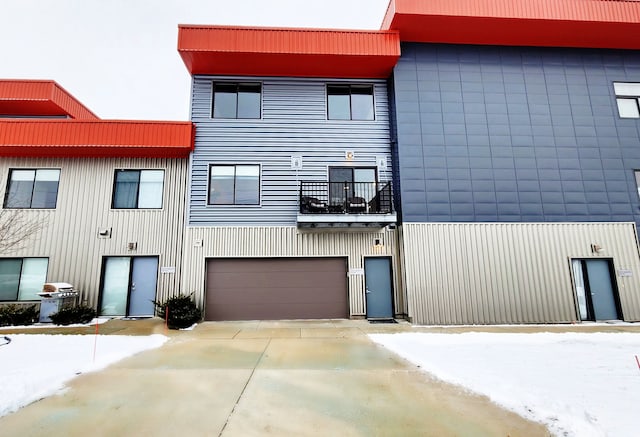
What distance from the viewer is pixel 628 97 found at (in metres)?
11.2

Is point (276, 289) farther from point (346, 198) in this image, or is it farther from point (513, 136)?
point (513, 136)

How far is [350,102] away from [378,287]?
265 inches

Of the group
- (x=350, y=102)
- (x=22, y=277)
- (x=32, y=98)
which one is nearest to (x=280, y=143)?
(x=350, y=102)

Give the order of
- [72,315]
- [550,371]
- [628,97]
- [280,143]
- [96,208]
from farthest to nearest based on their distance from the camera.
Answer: [628,97] < [280,143] < [96,208] < [72,315] < [550,371]

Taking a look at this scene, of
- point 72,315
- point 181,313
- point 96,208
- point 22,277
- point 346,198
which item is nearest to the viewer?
point 181,313

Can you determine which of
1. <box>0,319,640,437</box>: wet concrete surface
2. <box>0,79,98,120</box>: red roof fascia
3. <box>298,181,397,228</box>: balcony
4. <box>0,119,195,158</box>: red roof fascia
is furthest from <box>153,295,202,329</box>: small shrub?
<box>0,79,98,120</box>: red roof fascia

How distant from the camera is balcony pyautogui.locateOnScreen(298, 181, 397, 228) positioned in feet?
31.2

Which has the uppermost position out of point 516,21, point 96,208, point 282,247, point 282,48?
point 516,21

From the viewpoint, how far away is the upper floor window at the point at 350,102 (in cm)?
1116

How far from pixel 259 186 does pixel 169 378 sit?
672 cm

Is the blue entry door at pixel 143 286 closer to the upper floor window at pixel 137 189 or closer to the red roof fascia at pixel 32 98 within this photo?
the upper floor window at pixel 137 189

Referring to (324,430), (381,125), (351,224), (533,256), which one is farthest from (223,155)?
(533,256)

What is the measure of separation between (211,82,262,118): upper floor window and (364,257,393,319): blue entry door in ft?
22.0

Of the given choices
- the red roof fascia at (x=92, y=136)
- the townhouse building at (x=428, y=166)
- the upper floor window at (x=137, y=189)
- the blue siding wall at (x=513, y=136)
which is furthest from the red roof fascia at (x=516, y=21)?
the upper floor window at (x=137, y=189)
